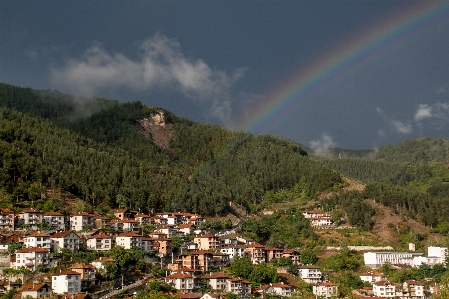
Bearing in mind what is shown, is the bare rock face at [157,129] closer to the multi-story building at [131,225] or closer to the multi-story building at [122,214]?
the multi-story building at [122,214]

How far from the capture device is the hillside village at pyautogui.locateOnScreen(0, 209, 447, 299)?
61413mm

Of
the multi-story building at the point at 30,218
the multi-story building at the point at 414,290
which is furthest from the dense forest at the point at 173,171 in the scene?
the multi-story building at the point at 414,290

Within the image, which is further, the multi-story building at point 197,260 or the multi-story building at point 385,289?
the multi-story building at point 197,260

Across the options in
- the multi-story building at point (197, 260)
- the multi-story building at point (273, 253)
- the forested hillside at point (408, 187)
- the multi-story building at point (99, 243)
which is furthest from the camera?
the forested hillside at point (408, 187)

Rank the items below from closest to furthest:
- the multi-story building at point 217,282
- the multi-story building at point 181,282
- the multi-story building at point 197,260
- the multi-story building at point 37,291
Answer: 1. the multi-story building at point 37,291
2. the multi-story building at point 181,282
3. the multi-story building at point 217,282
4. the multi-story building at point 197,260

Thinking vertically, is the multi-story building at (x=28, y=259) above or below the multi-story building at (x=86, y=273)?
above

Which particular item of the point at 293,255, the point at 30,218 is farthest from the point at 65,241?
the point at 293,255

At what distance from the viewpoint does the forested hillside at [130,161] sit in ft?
311

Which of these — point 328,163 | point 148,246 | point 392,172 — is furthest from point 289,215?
point 328,163

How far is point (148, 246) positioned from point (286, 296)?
1738 centimetres

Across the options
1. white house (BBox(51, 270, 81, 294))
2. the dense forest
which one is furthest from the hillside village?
A: the dense forest

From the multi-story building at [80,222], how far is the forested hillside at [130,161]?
8.31 meters

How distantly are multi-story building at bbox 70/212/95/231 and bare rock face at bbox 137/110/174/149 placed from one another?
87.5m

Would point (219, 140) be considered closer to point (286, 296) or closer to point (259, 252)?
point (259, 252)
